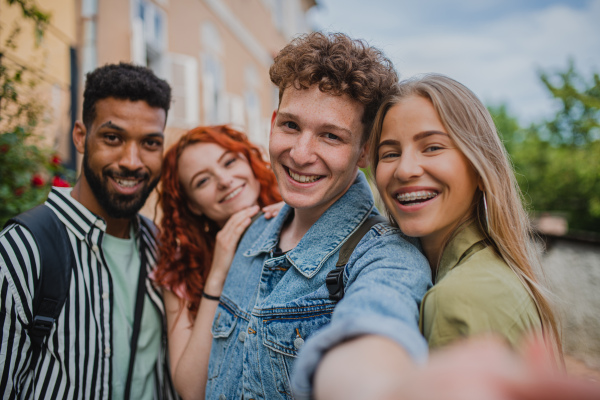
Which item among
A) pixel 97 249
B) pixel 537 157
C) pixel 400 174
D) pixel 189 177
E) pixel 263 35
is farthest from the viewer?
pixel 537 157

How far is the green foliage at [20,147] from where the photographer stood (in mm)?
2459

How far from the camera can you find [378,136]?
1.51 m

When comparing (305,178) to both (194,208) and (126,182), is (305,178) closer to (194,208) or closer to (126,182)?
(126,182)

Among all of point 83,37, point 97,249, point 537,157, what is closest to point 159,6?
point 83,37

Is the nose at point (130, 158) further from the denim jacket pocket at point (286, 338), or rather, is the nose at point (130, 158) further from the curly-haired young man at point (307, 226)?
the denim jacket pocket at point (286, 338)

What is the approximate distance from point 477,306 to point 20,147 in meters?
3.00

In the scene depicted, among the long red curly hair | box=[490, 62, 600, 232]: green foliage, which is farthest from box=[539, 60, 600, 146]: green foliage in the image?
the long red curly hair

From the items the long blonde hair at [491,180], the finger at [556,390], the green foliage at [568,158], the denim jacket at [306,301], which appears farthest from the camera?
the green foliage at [568,158]

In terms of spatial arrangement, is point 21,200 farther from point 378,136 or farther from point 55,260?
point 378,136

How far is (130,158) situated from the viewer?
206 centimetres

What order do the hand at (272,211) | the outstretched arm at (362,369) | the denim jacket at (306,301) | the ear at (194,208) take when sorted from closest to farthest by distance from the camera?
the outstretched arm at (362,369) → the denim jacket at (306,301) → the hand at (272,211) → the ear at (194,208)

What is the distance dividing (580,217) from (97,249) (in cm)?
1273

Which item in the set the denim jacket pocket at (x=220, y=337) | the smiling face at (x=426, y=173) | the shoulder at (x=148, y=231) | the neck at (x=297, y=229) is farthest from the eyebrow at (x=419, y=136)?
the shoulder at (x=148, y=231)

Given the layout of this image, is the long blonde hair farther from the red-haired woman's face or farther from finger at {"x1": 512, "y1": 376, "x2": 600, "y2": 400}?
the red-haired woman's face
